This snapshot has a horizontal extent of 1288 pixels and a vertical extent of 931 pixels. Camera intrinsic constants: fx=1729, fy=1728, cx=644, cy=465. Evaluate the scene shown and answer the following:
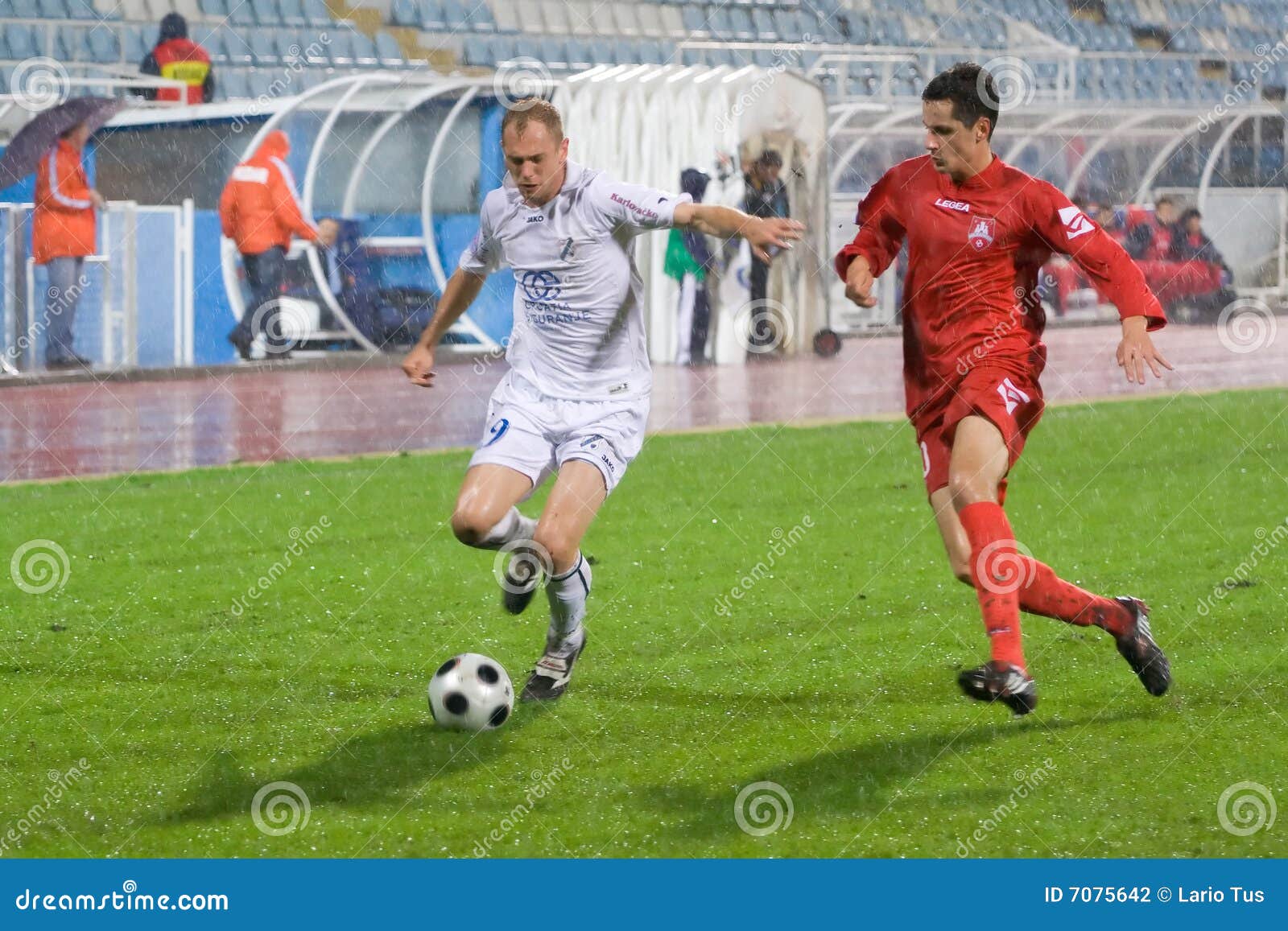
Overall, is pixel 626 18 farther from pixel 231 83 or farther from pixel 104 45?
pixel 104 45

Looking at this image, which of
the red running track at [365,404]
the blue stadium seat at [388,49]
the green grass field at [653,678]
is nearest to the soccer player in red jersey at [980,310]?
the green grass field at [653,678]

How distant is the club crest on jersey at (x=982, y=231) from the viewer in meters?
5.25

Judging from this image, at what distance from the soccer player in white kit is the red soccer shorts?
97 centimetres

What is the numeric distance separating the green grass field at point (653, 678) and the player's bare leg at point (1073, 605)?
0.18m

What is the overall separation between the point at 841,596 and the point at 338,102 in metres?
12.1

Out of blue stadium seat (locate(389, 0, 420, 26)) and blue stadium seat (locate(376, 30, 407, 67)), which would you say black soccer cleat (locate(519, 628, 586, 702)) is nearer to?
blue stadium seat (locate(376, 30, 407, 67))

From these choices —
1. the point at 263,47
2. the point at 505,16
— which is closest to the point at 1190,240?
the point at 505,16

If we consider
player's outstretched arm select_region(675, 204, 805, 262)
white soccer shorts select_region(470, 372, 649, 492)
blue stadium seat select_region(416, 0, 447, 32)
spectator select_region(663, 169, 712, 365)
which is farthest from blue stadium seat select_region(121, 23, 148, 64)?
player's outstretched arm select_region(675, 204, 805, 262)

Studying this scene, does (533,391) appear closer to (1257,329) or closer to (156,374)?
(156,374)

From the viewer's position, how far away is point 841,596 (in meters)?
7.50

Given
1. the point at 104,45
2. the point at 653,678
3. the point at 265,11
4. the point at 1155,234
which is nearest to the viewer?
the point at 653,678

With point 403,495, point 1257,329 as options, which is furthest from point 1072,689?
point 1257,329

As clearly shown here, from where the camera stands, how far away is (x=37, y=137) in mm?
16875

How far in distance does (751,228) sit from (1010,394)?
0.94 meters
